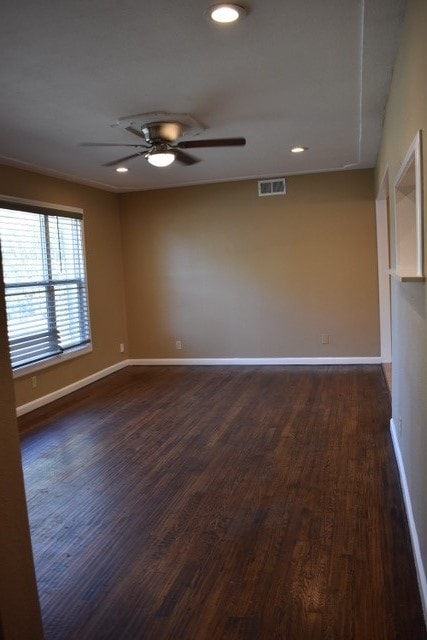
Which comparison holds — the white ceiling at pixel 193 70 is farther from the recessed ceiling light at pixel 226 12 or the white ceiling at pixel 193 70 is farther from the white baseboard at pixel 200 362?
the white baseboard at pixel 200 362

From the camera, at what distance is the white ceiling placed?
2232mm

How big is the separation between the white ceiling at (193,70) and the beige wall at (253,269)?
1758mm

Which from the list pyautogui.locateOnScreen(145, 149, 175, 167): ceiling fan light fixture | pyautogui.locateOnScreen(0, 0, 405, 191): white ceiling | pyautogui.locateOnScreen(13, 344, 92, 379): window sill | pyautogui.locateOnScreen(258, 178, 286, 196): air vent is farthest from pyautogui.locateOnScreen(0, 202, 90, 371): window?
pyautogui.locateOnScreen(258, 178, 286, 196): air vent

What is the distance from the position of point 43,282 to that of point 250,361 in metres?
2.89

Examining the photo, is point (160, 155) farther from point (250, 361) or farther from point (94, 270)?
point (250, 361)

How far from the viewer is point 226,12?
221cm

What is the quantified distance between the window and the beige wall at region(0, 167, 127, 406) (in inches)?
6.1

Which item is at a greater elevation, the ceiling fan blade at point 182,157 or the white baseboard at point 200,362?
the ceiling fan blade at point 182,157

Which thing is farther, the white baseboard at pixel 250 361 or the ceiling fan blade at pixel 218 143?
the white baseboard at pixel 250 361

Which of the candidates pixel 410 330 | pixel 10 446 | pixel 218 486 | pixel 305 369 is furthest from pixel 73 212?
pixel 10 446

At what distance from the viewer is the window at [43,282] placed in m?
5.03

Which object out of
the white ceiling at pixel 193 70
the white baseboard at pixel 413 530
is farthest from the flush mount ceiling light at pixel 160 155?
the white baseboard at pixel 413 530

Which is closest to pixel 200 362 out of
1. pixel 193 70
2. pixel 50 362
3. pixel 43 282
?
pixel 50 362

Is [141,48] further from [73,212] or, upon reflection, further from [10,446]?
[73,212]
